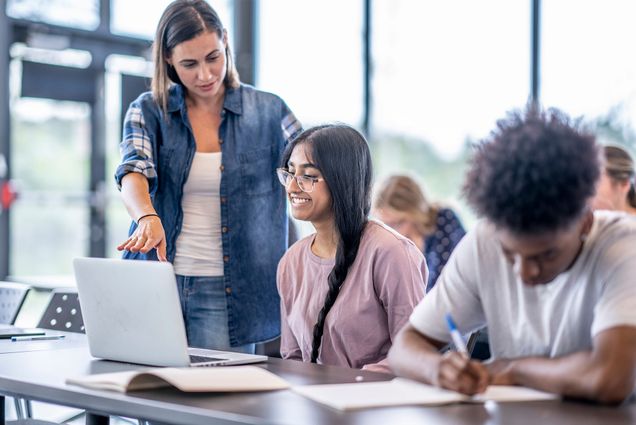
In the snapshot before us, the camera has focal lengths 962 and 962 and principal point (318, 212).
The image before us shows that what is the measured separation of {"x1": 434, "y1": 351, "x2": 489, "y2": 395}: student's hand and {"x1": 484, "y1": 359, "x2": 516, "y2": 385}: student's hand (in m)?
0.06

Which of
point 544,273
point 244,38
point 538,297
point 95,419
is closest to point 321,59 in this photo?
point 244,38

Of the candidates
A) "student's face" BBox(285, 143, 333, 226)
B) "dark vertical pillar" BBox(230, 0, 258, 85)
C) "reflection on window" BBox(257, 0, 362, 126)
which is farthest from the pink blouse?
"dark vertical pillar" BBox(230, 0, 258, 85)

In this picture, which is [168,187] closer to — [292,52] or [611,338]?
[611,338]

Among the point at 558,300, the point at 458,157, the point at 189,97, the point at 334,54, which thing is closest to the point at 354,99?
the point at 334,54

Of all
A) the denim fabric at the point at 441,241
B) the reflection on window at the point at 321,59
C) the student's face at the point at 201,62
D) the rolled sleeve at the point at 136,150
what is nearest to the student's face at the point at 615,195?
the denim fabric at the point at 441,241

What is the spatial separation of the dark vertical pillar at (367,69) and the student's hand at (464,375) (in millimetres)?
4647

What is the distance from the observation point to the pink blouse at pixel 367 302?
7.24 ft

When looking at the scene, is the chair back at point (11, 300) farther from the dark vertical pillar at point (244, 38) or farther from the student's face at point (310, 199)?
the dark vertical pillar at point (244, 38)

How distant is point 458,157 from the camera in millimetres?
5785

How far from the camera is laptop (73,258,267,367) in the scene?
1.84 m

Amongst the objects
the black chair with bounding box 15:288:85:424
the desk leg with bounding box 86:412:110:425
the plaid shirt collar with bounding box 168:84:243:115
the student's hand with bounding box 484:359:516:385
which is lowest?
the desk leg with bounding box 86:412:110:425

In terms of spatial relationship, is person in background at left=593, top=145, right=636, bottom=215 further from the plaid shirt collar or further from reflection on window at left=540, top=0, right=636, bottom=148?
reflection on window at left=540, top=0, right=636, bottom=148

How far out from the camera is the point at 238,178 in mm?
2707

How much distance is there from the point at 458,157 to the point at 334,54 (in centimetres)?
106
